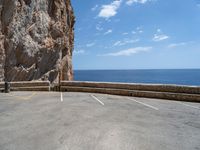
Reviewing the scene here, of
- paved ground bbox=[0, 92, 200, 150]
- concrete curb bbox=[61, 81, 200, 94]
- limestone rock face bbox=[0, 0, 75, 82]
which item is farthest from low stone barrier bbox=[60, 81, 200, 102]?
limestone rock face bbox=[0, 0, 75, 82]

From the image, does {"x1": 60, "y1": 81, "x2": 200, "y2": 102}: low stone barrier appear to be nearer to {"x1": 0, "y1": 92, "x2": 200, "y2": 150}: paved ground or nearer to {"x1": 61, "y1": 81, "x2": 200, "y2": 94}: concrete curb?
{"x1": 61, "y1": 81, "x2": 200, "y2": 94}: concrete curb

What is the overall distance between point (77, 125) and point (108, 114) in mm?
2035

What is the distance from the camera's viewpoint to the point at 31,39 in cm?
2612

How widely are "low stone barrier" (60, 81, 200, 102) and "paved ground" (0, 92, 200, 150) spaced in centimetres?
310

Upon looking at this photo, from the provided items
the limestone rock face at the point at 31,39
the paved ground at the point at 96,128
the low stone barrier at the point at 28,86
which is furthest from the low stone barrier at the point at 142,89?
the limestone rock face at the point at 31,39

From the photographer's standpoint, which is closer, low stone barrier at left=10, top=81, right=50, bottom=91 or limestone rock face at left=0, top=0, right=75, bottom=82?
low stone barrier at left=10, top=81, right=50, bottom=91

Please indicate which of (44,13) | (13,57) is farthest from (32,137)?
(44,13)

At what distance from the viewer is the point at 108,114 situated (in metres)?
8.40

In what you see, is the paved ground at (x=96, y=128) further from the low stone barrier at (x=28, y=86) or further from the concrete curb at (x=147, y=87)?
the low stone barrier at (x=28, y=86)

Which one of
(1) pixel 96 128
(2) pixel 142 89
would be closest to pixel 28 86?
(2) pixel 142 89

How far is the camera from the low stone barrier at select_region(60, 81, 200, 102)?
12.5 metres

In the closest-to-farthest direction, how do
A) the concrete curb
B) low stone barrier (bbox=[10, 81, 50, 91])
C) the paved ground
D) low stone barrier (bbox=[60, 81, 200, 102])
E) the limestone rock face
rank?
the paved ground < low stone barrier (bbox=[60, 81, 200, 102]) < the concrete curb < low stone barrier (bbox=[10, 81, 50, 91]) < the limestone rock face

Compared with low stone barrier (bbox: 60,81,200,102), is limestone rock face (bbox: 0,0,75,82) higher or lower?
higher

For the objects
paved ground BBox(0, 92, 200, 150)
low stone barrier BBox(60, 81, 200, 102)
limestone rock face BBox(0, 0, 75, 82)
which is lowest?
paved ground BBox(0, 92, 200, 150)
